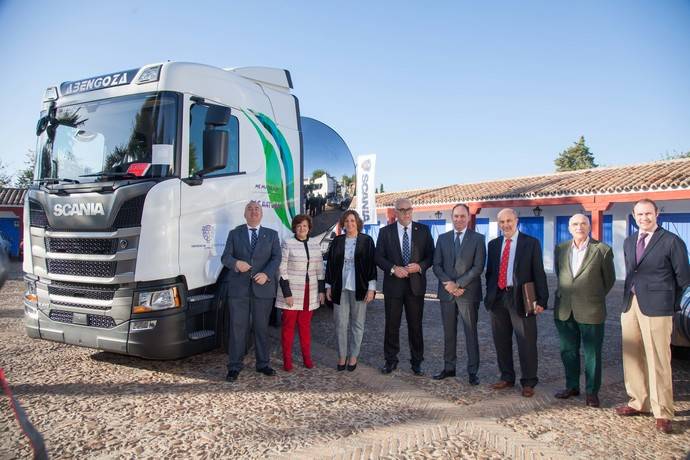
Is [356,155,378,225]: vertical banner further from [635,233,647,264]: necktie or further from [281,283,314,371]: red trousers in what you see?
[635,233,647,264]: necktie

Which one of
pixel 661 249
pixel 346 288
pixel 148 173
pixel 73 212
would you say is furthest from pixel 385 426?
pixel 73 212

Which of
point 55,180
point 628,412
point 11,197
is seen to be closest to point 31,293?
point 55,180

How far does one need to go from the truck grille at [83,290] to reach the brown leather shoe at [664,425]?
501 cm

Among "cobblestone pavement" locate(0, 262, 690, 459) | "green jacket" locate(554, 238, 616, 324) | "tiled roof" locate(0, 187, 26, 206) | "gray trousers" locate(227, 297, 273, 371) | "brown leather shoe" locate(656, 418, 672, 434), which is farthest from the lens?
"tiled roof" locate(0, 187, 26, 206)

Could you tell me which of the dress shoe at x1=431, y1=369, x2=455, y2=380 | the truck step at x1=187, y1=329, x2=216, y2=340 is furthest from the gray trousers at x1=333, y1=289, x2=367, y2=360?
the truck step at x1=187, y1=329, x2=216, y2=340

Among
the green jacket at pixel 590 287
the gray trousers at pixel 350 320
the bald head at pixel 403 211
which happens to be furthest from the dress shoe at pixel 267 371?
the green jacket at pixel 590 287

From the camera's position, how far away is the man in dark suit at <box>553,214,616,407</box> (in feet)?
13.9

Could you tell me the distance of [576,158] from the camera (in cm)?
5381

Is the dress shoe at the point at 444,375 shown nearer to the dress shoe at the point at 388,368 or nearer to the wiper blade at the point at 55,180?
the dress shoe at the point at 388,368

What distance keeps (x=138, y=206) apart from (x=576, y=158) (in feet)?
191

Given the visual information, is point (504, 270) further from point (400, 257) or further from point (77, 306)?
point (77, 306)

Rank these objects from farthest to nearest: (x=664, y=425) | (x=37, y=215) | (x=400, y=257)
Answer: (x=400, y=257)
(x=37, y=215)
(x=664, y=425)

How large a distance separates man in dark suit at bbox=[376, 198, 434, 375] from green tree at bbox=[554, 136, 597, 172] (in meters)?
54.7

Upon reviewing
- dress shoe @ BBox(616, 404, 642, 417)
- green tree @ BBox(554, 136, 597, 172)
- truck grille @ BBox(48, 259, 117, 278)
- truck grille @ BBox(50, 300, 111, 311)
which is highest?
green tree @ BBox(554, 136, 597, 172)
